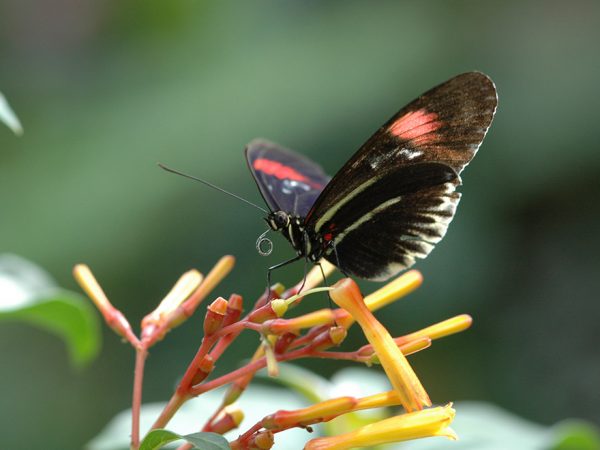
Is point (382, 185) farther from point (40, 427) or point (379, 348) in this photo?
point (40, 427)

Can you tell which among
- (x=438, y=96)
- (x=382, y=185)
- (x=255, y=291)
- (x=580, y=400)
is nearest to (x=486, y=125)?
(x=438, y=96)

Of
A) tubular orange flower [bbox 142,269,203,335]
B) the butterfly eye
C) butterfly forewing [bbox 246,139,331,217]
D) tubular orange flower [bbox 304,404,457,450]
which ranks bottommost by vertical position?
tubular orange flower [bbox 304,404,457,450]

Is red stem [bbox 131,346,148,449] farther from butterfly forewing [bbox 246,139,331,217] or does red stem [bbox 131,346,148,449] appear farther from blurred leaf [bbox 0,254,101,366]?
butterfly forewing [bbox 246,139,331,217]

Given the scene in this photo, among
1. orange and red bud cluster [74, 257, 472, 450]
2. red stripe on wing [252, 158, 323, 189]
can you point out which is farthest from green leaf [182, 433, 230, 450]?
red stripe on wing [252, 158, 323, 189]

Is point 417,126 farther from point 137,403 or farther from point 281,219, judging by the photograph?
point 137,403

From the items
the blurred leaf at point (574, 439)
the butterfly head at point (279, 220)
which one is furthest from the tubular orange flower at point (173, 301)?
the blurred leaf at point (574, 439)

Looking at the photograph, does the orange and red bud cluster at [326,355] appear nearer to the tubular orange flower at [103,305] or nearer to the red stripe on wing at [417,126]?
the tubular orange flower at [103,305]

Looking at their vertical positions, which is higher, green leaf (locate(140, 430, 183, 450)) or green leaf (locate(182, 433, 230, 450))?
green leaf (locate(140, 430, 183, 450))
